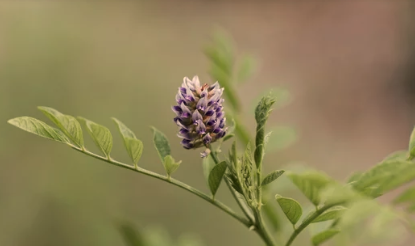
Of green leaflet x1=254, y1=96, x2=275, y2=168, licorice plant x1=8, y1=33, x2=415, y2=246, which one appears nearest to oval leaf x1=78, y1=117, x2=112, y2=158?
licorice plant x1=8, y1=33, x2=415, y2=246

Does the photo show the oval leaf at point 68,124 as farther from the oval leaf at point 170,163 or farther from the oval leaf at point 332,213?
the oval leaf at point 332,213

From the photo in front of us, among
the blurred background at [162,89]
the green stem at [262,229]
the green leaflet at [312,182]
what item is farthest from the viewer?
the blurred background at [162,89]

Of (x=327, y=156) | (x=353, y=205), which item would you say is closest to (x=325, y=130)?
(x=327, y=156)

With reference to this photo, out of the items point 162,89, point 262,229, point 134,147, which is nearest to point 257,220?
point 262,229

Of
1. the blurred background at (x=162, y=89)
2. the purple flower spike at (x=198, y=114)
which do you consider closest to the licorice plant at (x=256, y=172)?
the purple flower spike at (x=198, y=114)

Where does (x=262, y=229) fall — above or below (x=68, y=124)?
below

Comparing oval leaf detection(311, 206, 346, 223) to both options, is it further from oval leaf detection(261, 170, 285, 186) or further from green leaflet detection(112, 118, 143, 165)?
green leaflet detection(112, 118, 143, 165)

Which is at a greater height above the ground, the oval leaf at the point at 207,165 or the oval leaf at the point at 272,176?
the oval leaf at the point at 207,165

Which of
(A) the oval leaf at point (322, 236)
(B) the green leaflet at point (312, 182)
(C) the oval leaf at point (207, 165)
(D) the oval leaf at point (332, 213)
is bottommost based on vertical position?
(A) the oval leaf at point (322, 236)

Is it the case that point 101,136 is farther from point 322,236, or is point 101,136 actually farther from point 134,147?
point 322,236
